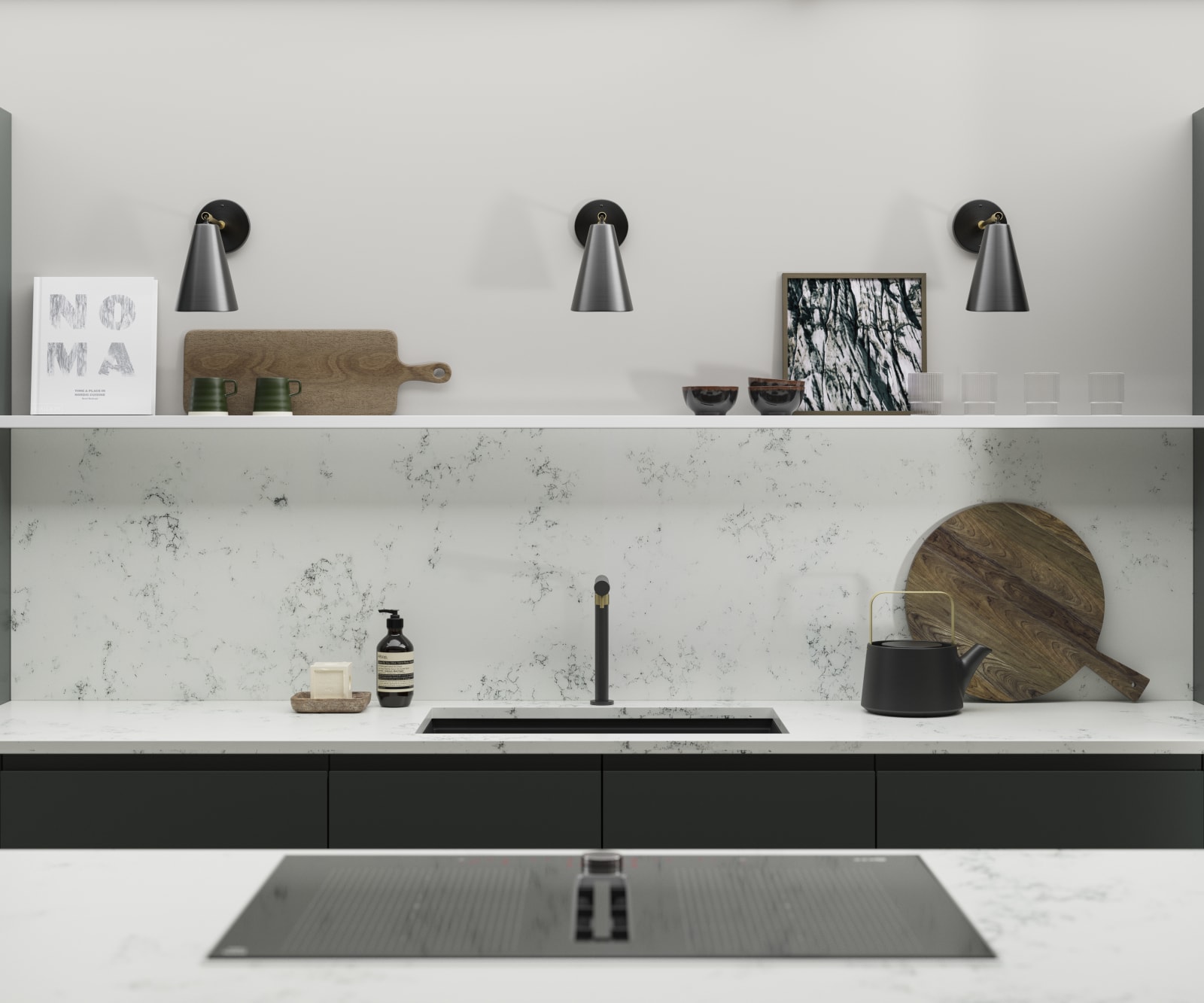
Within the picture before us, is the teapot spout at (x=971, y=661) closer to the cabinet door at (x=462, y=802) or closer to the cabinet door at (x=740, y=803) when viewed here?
the cabinet door at (x=740, y=803)

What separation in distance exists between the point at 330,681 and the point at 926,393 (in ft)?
5.60

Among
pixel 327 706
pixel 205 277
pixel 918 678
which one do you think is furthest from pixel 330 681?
pixel 918 678

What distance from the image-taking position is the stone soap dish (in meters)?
2.83

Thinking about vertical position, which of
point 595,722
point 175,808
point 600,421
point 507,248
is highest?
point 507,248

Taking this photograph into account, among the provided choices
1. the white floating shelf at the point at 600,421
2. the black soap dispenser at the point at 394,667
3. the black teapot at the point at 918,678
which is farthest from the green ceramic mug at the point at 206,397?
the black teapot at the point at 918,678

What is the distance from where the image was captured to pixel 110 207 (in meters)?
3.06

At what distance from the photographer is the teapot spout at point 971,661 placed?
2.81 meters

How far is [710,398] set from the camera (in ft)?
9.39

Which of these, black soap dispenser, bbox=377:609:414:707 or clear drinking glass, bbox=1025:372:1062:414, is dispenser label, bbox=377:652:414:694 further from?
clear drinking glass, bbox=1025:372:1062:414

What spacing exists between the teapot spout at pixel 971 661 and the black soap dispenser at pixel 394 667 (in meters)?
1.40

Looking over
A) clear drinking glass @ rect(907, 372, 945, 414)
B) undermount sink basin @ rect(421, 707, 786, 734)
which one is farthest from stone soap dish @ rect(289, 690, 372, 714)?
clear drinking glass @ rect(907, 372, 945, 414)

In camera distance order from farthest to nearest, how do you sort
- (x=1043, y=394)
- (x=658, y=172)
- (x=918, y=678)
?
(x=658, y=172)
(x=1043, y=394)
(x=918, y=678)

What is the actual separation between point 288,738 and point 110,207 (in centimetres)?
156

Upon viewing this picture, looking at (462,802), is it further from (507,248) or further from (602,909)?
(507,248)
